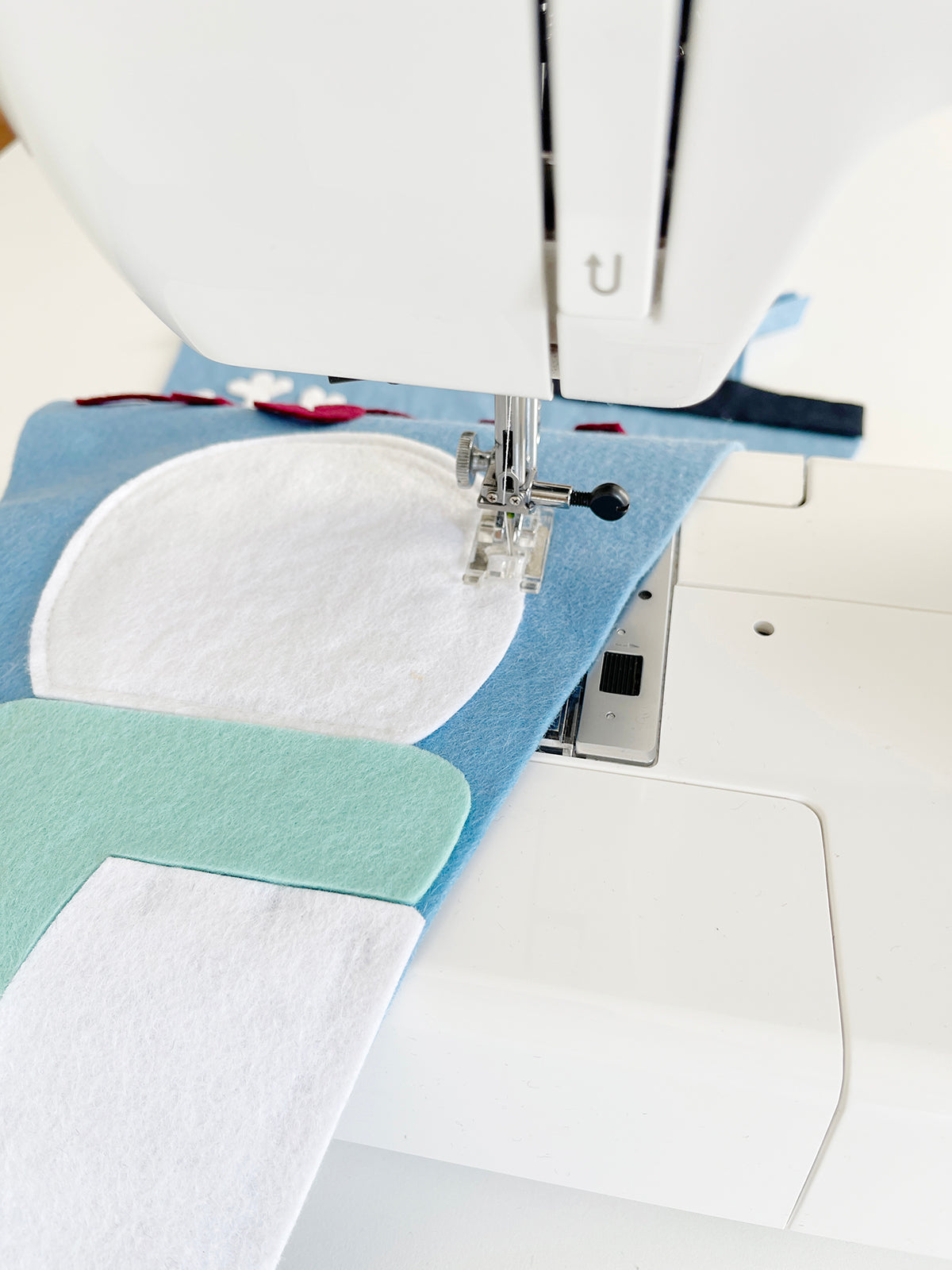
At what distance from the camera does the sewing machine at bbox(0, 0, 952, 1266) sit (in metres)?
0.40

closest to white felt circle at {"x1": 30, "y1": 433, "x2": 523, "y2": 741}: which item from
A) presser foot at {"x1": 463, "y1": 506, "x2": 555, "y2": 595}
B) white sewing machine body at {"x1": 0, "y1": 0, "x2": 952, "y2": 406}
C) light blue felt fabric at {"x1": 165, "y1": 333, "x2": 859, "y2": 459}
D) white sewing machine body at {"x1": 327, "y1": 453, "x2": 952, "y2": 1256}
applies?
presser foot at {"x1": 463, "y1": 506, "x2": 555, "y2": 595}

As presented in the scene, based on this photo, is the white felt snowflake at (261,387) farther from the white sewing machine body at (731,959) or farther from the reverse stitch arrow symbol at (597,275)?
the reverse stitch arrow symbol at (597,275)

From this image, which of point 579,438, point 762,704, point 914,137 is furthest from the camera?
point 914,137

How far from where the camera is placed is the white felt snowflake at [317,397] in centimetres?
131

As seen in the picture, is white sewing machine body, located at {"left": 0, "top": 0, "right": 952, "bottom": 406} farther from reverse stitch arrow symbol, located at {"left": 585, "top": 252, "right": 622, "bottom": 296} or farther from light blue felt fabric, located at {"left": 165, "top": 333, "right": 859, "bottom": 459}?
light blue felt fabric, located at {"left": 165, "top": 333, "right": 859, "bottom": 459}

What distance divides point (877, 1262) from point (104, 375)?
4.13 feet

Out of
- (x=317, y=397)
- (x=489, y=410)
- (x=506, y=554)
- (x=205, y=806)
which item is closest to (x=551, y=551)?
(x=506, y=554)

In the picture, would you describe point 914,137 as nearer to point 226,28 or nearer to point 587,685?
point 587,685

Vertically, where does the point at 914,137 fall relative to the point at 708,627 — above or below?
above

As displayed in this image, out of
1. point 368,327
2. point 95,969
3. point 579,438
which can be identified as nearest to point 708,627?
point 579,438

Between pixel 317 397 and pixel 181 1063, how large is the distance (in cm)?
96

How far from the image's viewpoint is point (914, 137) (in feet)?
4.59

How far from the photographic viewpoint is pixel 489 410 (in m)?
1.28

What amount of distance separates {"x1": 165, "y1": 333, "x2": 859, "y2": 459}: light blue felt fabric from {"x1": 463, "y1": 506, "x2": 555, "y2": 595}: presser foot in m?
0.54
